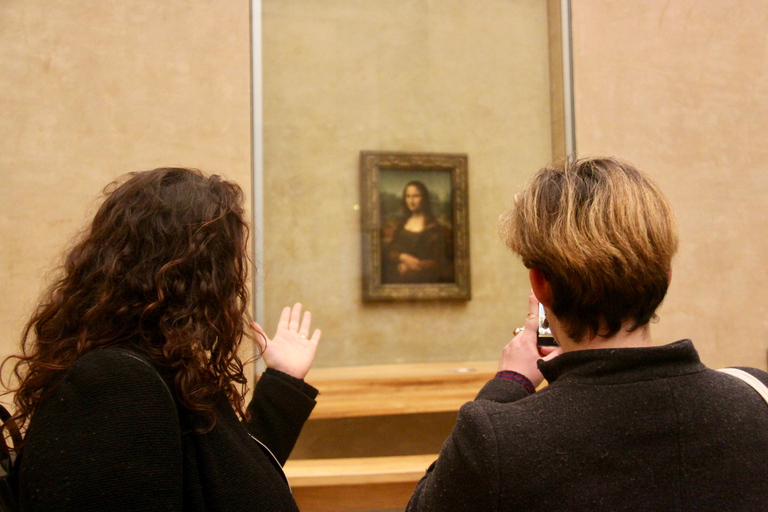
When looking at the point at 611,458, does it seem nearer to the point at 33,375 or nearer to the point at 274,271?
the point at 33,375

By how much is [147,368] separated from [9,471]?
0.43 m

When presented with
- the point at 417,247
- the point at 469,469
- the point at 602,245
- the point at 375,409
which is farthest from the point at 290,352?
the point at 417,247

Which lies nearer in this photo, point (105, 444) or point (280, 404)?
point (105, 444)

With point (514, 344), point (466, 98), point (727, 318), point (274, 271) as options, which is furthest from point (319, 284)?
point (727, 318)

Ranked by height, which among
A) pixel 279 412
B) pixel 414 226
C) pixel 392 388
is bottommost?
pixel 392 388

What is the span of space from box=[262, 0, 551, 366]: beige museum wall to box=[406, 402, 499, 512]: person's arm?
2846 mm

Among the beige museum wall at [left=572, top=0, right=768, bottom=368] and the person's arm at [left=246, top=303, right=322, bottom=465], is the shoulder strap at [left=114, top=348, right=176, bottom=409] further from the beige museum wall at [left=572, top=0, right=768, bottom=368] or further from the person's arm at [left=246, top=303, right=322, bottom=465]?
the beige museum wall at [left=572, top=0, right=768, bottom=368]

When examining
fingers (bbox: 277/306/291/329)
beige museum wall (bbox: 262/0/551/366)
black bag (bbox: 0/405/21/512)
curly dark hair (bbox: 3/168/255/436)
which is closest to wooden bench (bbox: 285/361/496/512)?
beige museum wall (bbox: 262/0/551/366)

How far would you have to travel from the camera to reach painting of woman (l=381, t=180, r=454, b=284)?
4258mm

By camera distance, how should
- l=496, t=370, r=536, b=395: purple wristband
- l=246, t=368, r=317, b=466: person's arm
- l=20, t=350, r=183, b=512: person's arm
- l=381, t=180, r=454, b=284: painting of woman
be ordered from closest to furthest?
l=20, t=350, r=183, b=512: person's arm < l=496, t=370, r=536, b=395: purple wristband < l=246, t=368, r=317, b=466: person's arm < l=381, t=180, r=454, b=284: painting of woman

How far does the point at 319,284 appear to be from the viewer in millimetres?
4191

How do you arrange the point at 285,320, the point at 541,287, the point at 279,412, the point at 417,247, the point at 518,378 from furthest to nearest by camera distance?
the point at 417,247 < the point at 285,320 < the point at 279,412 < the point at 518,378 < the point at 541,287

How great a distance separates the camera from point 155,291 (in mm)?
1553

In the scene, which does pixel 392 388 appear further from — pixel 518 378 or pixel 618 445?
pixel 618 445
